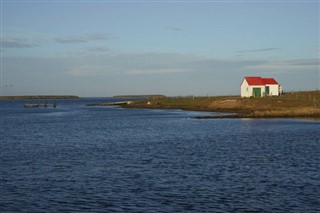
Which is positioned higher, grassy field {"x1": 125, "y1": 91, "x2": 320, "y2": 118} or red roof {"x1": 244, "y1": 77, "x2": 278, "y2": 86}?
red roof {"x1": 244, "y1": 77, "x2": 278, "y2": 86}

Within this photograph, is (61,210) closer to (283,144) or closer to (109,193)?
(109,193)

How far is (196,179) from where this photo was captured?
29312 millimetres

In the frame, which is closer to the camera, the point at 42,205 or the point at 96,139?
the point at 42,205

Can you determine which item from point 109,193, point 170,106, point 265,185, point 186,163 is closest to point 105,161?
point 186,163

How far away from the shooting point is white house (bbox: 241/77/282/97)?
12400 cm

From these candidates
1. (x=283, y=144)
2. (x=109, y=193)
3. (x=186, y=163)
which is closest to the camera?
(x=109, y=193)

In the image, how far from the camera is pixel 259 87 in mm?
123875

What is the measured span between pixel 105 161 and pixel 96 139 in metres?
20.9

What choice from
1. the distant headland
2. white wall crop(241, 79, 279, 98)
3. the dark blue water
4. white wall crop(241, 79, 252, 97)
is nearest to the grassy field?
the distant headland

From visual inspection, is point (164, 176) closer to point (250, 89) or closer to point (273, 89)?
point (250, 89)

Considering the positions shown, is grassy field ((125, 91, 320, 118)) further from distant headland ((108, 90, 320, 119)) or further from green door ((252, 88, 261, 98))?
green door ((252, 88, 261, 98))

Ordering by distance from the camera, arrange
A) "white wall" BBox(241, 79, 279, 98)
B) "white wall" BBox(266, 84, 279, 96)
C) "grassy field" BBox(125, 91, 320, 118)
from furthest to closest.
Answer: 1. "white wall" BBox(266, 84, 279, 96)
2. "white wall" BBox(241, 79, 279, 98)
3. "grassy field" BBox(125, 91, 320, 118)

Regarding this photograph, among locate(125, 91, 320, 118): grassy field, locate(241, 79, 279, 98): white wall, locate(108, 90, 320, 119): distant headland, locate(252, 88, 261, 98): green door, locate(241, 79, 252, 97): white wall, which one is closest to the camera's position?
locate(108, 90, 320, 119): distant headland

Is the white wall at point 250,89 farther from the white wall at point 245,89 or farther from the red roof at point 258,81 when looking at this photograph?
the red roof at point 258,81
